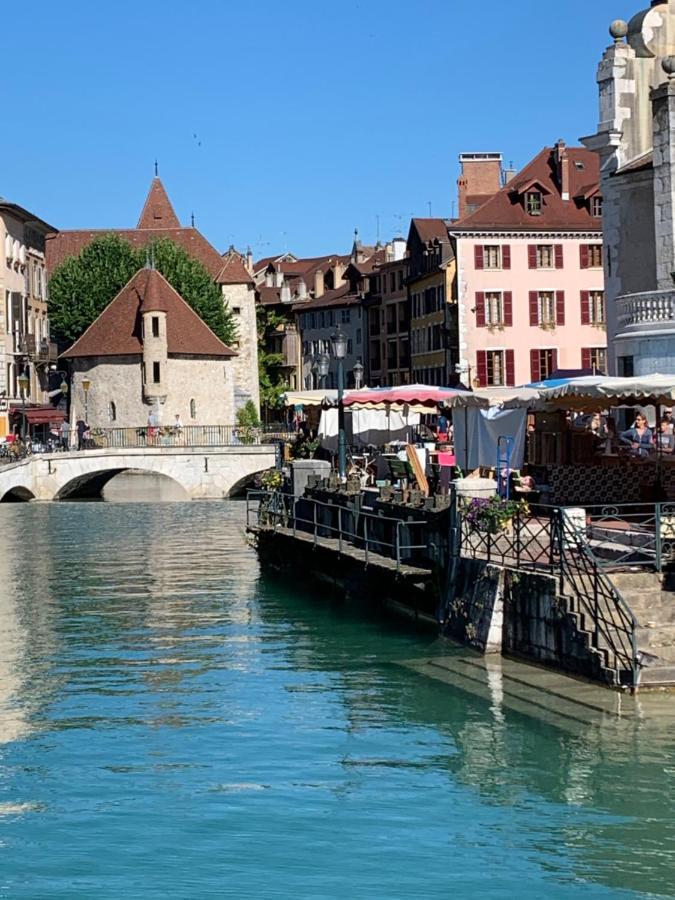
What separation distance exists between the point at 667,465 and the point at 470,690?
641 centimetres

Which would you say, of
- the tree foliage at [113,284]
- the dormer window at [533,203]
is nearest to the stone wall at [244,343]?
the tree foliage at [113,284]

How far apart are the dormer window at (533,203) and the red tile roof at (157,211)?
44.5m

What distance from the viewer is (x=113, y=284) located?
289 feet

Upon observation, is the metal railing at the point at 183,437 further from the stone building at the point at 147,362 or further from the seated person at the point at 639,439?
the seated person at the point at 639,439

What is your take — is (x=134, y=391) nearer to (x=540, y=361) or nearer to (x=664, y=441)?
(x=540, y=361)

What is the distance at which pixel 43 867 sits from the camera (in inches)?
561

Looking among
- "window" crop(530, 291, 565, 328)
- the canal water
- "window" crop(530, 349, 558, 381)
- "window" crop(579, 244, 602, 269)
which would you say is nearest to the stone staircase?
the canal water

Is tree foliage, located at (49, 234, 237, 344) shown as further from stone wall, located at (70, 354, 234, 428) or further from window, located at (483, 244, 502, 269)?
window, located at (483, 244, 502, 269)

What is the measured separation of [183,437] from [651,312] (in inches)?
1887

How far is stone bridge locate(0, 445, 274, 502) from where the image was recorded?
6662cm

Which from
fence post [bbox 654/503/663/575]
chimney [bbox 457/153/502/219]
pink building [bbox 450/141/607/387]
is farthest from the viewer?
chimney [bbox 457/153/502/219]

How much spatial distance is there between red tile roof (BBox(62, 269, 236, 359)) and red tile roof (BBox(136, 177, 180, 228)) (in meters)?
23.8

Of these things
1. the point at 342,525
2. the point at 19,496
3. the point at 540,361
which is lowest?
the point at 19,496

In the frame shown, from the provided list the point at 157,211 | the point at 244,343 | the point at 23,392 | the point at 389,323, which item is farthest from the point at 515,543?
the point at 157,211
